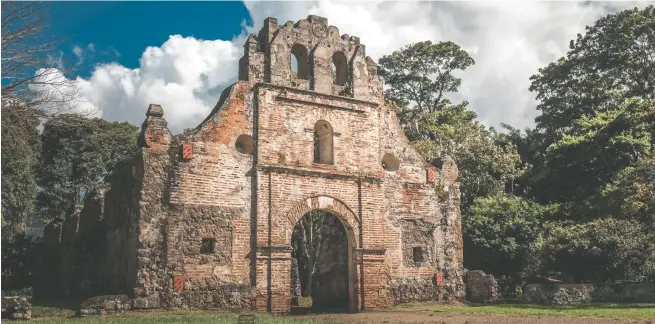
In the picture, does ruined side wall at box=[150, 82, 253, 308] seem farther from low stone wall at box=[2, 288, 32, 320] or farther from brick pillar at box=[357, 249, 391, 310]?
brick pillar at box=[357, 249, 391, 310]

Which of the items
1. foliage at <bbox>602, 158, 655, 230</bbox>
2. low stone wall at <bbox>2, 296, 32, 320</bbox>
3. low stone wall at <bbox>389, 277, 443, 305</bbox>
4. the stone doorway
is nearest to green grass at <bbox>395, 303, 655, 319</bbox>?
low stone wall at <bbox>389, 277, 443, 305</bbox>

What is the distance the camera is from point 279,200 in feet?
53.1

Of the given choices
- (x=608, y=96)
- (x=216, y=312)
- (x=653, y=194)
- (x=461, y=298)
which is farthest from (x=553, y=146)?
(x=216, y=312)

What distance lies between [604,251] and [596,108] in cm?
1705

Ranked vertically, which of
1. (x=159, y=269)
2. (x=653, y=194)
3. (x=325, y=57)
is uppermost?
(x=325, y=57)

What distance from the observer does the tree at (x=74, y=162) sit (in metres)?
36.2

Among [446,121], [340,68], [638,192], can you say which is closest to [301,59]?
[340,68]

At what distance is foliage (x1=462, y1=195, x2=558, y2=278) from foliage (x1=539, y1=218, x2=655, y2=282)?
8.80 feet

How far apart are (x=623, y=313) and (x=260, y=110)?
993cm

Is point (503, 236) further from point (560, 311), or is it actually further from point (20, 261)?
point (20, 261)

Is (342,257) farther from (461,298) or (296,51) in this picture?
(296,51)

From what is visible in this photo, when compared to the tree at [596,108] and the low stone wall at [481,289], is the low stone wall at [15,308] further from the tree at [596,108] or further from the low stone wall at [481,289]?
the tree at [596,108]

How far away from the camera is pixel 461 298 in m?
18.4

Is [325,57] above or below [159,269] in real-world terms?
above
